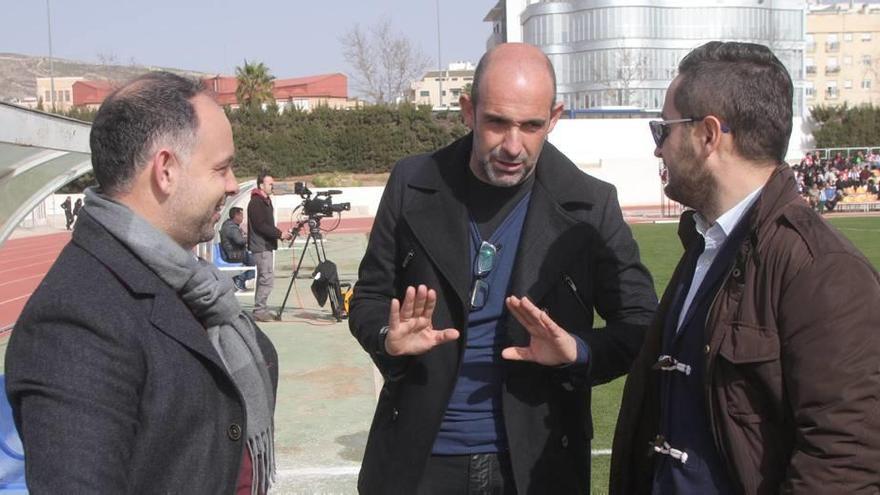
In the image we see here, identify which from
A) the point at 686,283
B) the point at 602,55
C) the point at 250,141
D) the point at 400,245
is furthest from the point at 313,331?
the point at 602,55

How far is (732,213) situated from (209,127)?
1.27 meters

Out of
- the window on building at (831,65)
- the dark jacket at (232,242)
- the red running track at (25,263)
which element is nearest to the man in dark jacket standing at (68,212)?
the red running track at (25,263)

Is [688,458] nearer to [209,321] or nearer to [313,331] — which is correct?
[209,321]

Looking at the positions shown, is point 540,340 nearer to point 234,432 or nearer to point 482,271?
point 482,271

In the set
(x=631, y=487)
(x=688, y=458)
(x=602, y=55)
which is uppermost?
(x=602, y=55)

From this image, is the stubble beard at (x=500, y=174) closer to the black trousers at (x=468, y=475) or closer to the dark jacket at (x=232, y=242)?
the black trousers at (x=468, y=475)

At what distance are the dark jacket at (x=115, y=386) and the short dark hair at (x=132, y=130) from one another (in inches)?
4.6

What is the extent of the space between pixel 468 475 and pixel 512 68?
1.23 m

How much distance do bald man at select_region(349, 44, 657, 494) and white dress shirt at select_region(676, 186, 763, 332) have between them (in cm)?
40

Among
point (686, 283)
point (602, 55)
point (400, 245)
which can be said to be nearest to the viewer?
point (686, 283)

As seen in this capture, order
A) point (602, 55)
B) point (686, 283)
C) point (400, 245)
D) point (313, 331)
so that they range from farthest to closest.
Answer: point (602, 55) < point (313, 331) < point (400, 245) < point (686, 283)

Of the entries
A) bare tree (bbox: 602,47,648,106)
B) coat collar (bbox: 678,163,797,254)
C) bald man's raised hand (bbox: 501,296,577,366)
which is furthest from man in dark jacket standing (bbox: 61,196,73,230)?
bare tree (bbox: 602,47,648,106)

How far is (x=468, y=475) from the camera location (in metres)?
2.69

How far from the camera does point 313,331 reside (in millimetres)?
11148
